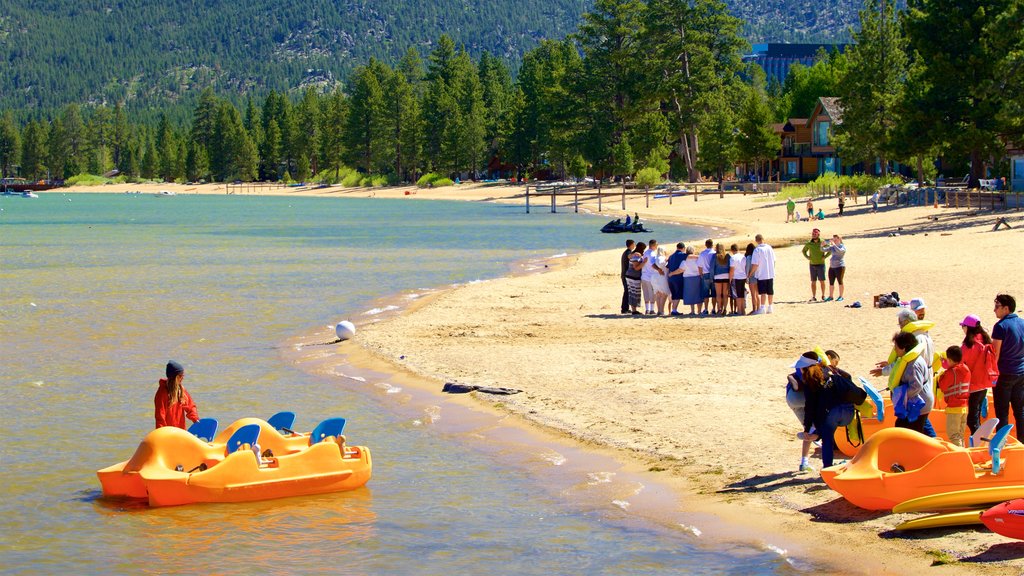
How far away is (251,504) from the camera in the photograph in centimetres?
1370

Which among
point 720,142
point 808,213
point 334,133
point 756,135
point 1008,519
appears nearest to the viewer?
point 1008,519

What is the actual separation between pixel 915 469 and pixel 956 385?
123 centimetres

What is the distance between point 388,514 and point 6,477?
5.20m

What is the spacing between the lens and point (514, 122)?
13488cm

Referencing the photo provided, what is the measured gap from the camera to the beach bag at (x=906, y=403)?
480 inches

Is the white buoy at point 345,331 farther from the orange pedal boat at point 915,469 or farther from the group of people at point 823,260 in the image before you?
the orange pedal boat at point 915,469

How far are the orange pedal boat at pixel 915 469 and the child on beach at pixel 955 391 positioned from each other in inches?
29.4

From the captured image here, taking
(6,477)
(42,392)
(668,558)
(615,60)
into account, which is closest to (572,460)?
(668,558)

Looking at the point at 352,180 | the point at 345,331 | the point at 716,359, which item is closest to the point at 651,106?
the point at 352,180

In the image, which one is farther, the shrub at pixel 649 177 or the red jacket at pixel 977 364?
the shrub at pixel 649 177

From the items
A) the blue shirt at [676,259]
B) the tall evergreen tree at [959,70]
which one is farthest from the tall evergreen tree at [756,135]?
the blue shirt at [676,259]

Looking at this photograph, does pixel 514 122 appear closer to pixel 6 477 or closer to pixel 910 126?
pixel 910 126

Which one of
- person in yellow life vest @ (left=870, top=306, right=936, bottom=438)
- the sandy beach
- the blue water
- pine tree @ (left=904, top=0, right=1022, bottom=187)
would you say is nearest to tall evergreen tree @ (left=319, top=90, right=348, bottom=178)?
pine tree @ (left=904, top=0, right=1022, bottom=187)

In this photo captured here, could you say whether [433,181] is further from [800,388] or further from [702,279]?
[800,388]
